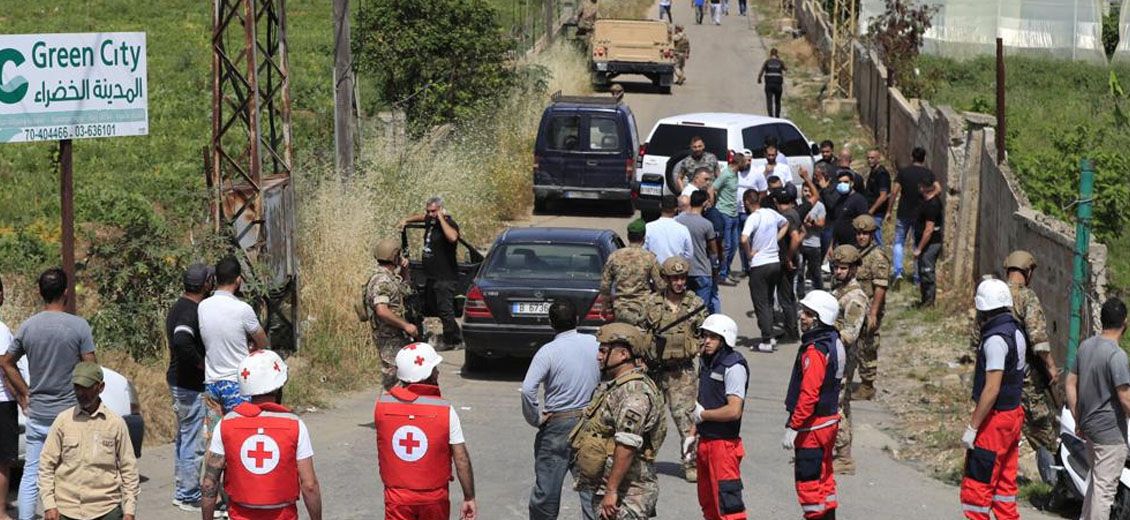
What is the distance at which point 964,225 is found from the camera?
19547 millimetres

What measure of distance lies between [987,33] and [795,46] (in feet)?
19.1

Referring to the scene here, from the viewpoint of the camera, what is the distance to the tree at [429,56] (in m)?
28.7

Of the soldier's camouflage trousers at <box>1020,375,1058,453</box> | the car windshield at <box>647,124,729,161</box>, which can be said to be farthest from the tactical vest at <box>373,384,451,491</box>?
the car windshield at <box>647,124,729,161</box>

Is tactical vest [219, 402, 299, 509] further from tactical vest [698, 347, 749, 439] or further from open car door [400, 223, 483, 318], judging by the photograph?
open car door [400, 223, 483, 318]

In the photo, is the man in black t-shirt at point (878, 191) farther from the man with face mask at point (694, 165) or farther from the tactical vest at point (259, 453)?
the tactical vest at point (259, 453)

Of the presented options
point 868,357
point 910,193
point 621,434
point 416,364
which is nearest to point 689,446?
point 621,434

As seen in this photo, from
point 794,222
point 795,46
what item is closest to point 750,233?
point 794,222

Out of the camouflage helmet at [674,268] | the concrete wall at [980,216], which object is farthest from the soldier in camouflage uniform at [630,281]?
the concrete wall at [980,216]

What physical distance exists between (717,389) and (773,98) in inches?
1001

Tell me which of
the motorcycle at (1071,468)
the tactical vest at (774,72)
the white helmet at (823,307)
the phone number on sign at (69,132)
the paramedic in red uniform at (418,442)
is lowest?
the motorcycle at (1071,468)

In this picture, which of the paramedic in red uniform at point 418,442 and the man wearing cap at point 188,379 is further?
the man wearing cap at point 188,379

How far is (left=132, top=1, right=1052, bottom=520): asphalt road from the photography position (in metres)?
11.0

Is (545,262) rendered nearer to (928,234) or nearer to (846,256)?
(846,256)

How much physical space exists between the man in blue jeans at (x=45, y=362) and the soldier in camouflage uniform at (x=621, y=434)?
10.6ft
